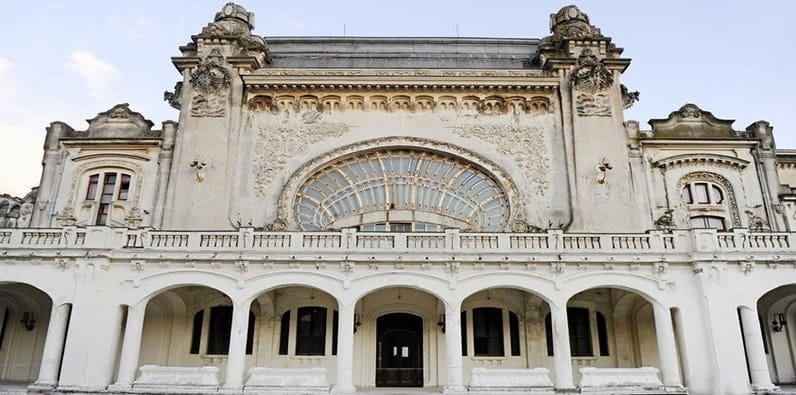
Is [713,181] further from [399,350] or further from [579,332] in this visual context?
[399,350]

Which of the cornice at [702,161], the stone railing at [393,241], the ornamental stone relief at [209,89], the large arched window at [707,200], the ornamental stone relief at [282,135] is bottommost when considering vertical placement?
the stone railing at [393,241]

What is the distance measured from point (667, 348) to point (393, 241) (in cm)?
985

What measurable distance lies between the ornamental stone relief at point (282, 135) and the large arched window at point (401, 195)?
1.46m

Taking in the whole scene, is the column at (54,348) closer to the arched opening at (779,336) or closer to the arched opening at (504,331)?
the arched opening at (504,331)

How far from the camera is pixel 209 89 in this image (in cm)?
2789

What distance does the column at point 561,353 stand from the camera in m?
19.2

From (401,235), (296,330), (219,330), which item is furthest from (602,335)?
(219,330)

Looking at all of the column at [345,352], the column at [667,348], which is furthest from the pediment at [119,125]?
the column at [667,348]

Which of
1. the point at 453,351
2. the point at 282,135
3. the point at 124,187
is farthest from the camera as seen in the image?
the point at 282,135

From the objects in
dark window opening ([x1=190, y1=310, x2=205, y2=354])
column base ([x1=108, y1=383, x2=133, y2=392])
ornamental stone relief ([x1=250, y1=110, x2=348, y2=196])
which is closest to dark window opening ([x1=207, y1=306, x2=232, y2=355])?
dark window opening ([x1=190, y1=310, x2=205, y2=354])

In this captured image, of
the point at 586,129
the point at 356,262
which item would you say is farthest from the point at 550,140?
the point at 356,262

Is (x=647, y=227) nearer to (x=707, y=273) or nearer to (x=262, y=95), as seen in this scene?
(x=707, y=273)

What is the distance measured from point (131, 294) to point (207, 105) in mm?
10781

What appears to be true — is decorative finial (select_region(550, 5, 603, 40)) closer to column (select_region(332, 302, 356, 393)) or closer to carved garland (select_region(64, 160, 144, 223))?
column (select_region(332, 302, 356, 393))
